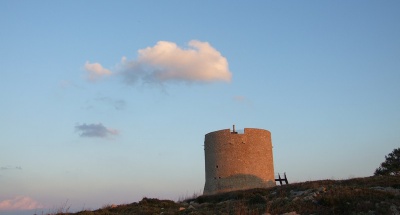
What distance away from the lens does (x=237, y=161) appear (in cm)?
2630

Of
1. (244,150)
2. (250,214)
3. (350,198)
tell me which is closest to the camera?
(250,214)

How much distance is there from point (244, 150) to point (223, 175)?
2.11 metres

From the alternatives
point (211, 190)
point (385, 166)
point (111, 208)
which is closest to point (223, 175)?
point (211, 190)

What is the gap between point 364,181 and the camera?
18781mm

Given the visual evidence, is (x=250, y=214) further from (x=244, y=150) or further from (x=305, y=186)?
(x=244, y=150)

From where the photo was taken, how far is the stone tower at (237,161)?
85.8ft

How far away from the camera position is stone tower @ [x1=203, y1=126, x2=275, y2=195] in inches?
1029

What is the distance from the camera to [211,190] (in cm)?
2689

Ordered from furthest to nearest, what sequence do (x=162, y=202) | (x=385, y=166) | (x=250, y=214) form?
(x=385, y=166) < (x=162, y=202) < (x=250, y=214)

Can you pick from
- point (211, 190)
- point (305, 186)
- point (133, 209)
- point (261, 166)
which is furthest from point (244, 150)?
point (133, 209)

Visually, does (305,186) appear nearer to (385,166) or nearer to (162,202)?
(162,202)

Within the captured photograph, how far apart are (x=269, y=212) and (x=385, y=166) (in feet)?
72.2

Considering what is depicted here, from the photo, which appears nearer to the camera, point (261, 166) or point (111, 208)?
point (111, 208)

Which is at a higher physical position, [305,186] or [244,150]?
[244,150]
